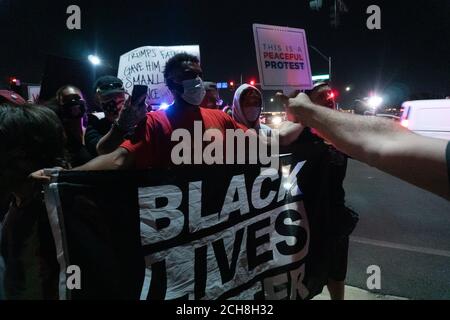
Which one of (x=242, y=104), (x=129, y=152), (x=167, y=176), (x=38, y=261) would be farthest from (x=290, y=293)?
(x=242, y=104)

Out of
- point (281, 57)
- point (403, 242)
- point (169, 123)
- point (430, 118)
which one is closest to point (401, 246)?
point (403, 242)

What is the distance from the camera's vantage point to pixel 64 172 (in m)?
1.98

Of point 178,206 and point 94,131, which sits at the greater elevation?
point 94,131

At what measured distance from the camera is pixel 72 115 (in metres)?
3.63

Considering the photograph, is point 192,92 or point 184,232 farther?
point 192,92

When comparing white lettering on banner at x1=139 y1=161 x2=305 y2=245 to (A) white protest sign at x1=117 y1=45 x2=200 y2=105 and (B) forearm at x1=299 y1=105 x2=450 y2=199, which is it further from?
(A) white protest sign at x1=117 y1=45 x2=200 y2=105

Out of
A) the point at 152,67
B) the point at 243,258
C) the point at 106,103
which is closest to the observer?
the point at 243,258

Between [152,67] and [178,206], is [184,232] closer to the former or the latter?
[178,206]

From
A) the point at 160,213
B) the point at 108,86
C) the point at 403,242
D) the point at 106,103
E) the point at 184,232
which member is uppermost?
the point at 108,86

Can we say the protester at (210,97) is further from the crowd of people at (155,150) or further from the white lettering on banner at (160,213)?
the white lettering on banner at (160,213)

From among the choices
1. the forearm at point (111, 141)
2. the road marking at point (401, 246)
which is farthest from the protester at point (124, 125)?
the road marking at point (401, 246)

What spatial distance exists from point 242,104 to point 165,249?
217 centimetres

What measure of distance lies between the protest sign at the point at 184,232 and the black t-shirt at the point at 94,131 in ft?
4.78

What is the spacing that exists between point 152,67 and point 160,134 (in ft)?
8.24
